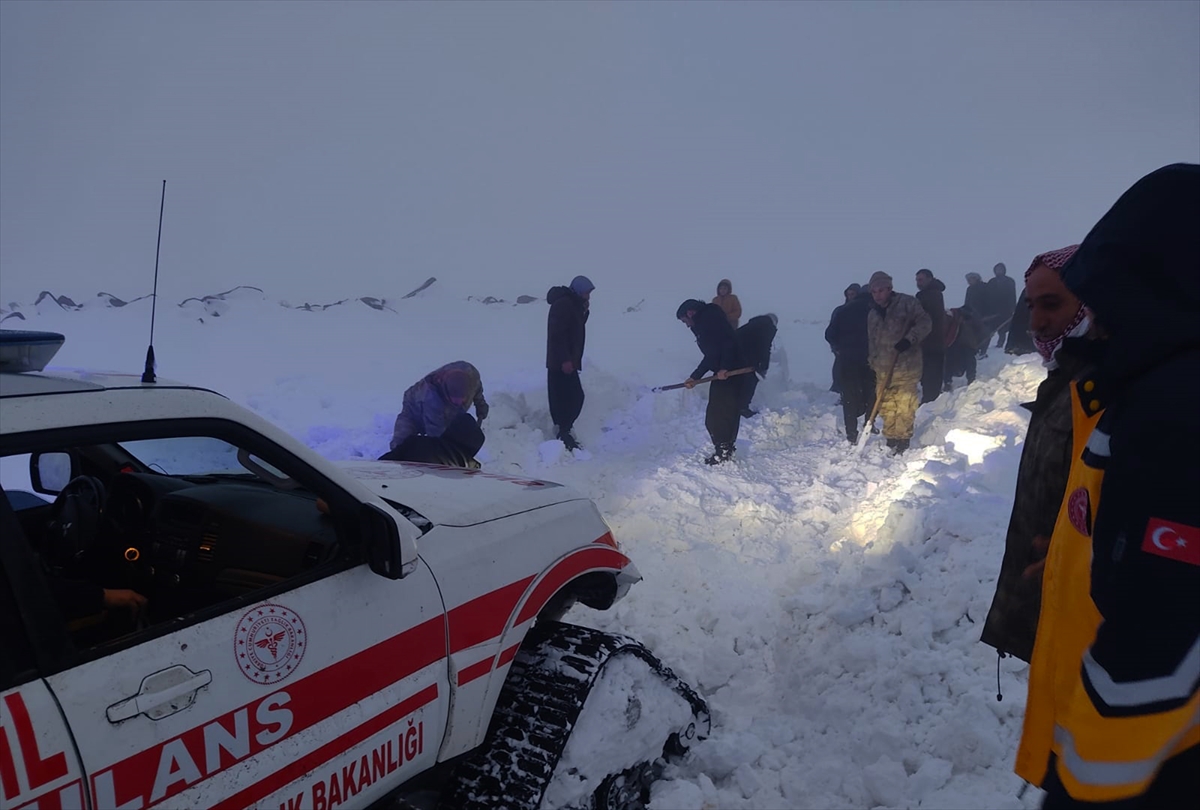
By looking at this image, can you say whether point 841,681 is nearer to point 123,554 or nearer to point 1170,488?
point 1170,488

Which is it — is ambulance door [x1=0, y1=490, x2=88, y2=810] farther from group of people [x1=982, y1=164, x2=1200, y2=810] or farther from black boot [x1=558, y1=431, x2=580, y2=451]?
black boot [x1=558, y1=431, x2=580, y2=451]

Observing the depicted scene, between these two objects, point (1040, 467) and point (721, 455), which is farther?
point (721, 455)

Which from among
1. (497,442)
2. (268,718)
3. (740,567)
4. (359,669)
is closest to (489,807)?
(359,669)

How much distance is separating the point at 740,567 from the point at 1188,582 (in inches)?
167

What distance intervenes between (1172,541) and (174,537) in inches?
98.2

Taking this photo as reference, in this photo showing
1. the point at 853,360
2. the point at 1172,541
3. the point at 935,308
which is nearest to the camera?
the point at 1172,541

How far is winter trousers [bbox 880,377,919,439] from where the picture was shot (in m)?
8.11

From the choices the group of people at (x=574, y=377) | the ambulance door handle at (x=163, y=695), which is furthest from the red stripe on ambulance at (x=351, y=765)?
the group of people at (x=574, y=377)

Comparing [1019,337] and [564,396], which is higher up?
[1019,337]

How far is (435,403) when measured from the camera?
19.2ft

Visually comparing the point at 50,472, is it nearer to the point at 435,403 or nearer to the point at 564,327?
the point at 435,403

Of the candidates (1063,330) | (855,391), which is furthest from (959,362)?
(1063,330)

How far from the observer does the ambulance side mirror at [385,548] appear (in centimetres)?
185

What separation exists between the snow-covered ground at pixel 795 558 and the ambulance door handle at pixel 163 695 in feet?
3.83
